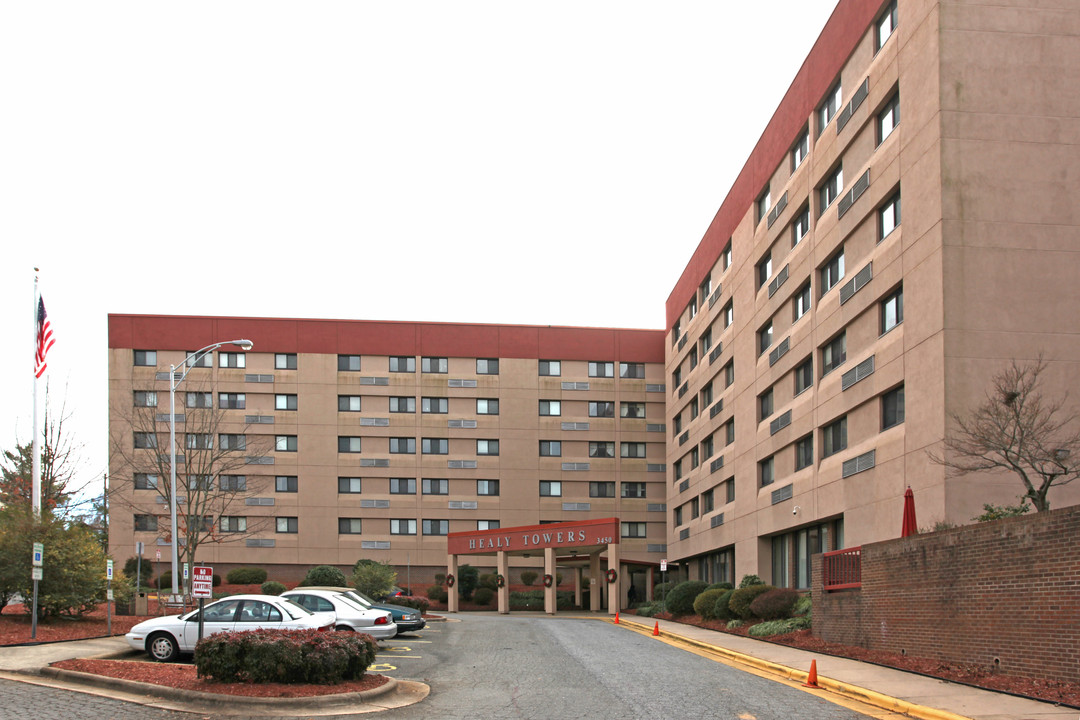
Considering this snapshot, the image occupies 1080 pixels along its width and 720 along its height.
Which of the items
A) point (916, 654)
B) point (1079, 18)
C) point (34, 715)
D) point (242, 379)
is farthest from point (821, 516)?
point (242, 379)

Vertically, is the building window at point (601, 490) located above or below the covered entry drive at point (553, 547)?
above

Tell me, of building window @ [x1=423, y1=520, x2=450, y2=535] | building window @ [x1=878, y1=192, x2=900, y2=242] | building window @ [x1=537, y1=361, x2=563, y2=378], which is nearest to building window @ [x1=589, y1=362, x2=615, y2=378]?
building window @ [x1=537, y1=361, x2=563, y2=378]

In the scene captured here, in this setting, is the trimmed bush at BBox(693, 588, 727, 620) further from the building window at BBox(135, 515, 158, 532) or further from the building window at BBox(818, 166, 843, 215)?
the building window at BBox(135, 515, 158, 532)

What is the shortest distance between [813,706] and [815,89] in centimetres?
2663

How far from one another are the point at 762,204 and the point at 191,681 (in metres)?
34.1

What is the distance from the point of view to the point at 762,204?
4441cm

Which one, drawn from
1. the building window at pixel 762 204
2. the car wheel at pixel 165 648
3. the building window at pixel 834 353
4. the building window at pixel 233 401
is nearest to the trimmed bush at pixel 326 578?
the building window at pixel 233 401

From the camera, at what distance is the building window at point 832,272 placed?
34531 millimetres

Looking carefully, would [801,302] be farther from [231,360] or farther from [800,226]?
[231,360]

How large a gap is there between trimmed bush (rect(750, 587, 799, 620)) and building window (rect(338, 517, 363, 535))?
133ft

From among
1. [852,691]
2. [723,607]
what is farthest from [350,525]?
[852,691]

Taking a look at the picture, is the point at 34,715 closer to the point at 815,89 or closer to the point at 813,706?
the point at 813,706

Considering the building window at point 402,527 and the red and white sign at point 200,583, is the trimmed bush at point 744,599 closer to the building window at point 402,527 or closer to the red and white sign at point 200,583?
the red and white sign at point 200,583

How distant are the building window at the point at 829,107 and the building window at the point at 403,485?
39.8m
